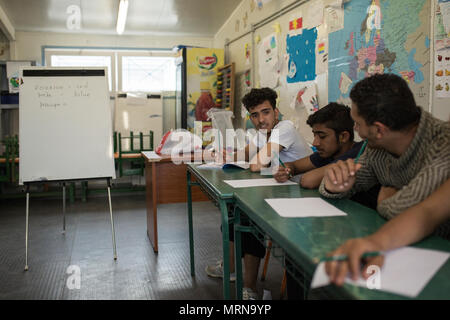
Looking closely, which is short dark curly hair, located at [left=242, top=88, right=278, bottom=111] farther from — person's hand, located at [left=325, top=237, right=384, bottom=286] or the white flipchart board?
person's hand, located at [left=325, top=237, right=384, bottom=286]

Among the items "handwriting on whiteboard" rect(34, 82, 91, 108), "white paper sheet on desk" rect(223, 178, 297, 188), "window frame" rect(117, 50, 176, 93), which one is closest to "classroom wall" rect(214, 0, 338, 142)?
"window frame" rect(117, 50, 176, 93)

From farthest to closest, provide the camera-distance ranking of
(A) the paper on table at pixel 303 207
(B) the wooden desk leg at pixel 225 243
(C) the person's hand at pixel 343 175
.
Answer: (B) the wooden desk leg at pixel 225 243 < (C) the person's hand at pixel 343 175 < (A) the paper on table at pixel 303 207

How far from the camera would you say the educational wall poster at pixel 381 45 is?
209 centimetres

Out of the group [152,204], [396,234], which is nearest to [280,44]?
[152,204]

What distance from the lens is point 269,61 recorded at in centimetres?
419

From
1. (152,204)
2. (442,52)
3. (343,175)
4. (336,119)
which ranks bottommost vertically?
(152,204)

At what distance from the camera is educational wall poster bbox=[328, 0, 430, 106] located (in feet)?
6.86

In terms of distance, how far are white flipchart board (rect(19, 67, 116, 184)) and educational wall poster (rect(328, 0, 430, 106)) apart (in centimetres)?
172

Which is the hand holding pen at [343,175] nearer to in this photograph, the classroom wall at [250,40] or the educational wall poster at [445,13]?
the educational wall poster at [445,13]

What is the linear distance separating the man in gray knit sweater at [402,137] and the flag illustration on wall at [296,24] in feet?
8.04

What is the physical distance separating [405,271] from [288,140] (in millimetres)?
1648

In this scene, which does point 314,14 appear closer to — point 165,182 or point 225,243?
point 165,182

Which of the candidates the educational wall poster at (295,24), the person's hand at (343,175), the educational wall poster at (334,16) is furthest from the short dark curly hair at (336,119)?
the educational wall poster at (295,24)

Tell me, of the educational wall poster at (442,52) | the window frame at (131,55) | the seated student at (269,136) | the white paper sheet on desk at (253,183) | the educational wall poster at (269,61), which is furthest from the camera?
the window frame at (131,55)
